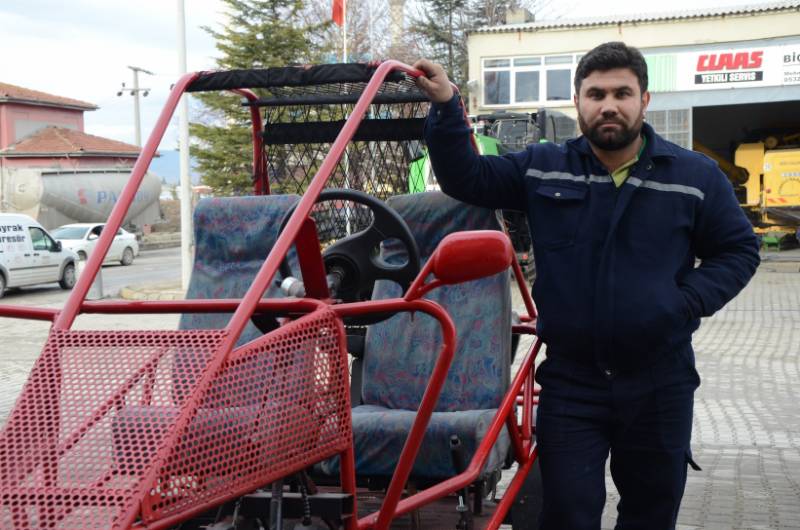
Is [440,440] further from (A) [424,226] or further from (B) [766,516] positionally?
(B) [766,516]

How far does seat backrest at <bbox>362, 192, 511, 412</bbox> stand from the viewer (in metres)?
4.29

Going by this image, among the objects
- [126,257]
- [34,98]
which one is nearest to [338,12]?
Result: [126,257]

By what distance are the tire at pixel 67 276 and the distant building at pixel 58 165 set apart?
235 inches

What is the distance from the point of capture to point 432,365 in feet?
14.8

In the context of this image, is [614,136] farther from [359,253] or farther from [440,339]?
[440,339]

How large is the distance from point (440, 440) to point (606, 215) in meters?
1.09

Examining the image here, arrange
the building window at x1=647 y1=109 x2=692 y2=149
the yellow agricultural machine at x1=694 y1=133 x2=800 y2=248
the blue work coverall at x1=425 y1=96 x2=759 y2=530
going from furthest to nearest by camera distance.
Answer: the building window at x1=647 y1=109 x2=692 y2=149, the yellow agricultural machine at x1=694 y1=133 x2=800 y2=248, the blue work coverall at x1=425 y1=96 x2=759 y2=530

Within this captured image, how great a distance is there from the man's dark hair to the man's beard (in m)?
0.17

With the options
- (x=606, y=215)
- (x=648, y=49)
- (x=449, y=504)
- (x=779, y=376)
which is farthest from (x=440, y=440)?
(x=648, y=49)

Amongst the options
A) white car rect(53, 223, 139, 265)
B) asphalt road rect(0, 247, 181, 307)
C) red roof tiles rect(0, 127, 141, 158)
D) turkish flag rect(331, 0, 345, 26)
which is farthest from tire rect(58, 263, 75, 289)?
red roof tiles rect(0, 127, 141, 158)

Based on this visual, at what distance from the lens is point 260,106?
5320mm

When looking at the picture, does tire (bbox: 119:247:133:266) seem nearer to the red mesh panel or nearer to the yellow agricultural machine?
the yellow agricultural machine

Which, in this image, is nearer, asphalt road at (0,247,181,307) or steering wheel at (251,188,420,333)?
steering wheel at (251,188,420,333)

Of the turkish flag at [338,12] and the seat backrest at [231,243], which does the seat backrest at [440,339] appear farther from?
the turkish flag at [338,12]
